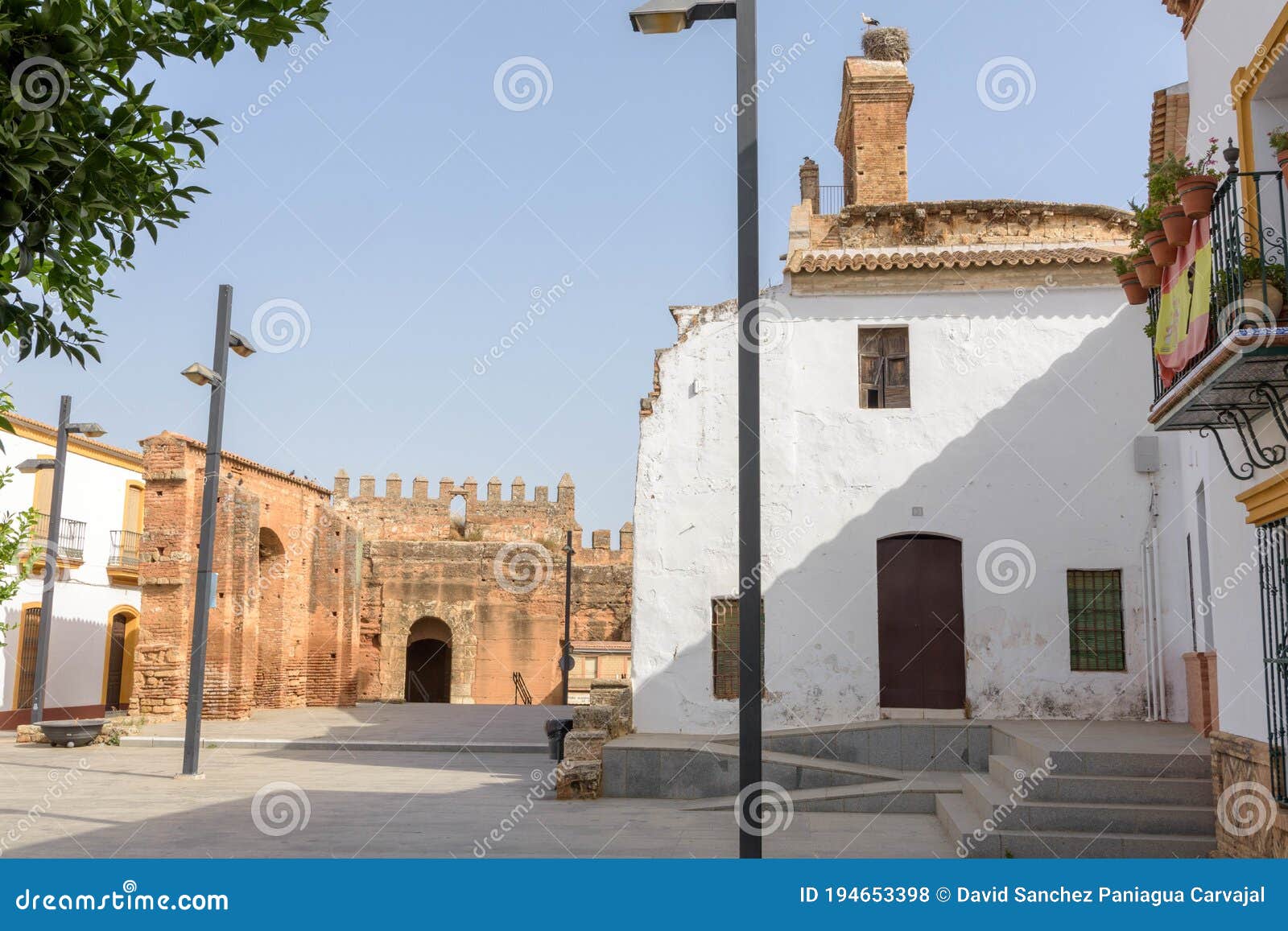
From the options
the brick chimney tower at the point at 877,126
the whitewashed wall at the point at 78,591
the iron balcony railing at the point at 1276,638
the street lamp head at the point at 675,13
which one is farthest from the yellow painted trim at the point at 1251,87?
the whitewashed wall at the point at 78,591

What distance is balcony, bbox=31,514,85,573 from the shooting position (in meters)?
25.7

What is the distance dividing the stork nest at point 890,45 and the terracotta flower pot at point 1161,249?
14.7 meters

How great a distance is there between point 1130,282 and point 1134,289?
52 millimetres

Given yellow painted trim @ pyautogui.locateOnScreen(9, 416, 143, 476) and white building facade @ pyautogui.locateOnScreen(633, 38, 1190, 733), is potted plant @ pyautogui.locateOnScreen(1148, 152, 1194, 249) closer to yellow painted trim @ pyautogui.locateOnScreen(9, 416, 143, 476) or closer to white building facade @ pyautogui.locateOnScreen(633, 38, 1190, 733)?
white building facade @ pyautogui.locateOnScreen(633, 38, 1190, 733)

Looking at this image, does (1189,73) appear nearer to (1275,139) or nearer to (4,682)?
(1275,139)

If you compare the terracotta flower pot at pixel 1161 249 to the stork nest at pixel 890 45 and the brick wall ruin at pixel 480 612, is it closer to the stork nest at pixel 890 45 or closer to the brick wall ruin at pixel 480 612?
the stork nest at pixel 890 45

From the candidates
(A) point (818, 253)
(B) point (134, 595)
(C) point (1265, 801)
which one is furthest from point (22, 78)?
(B) point (134, 595)

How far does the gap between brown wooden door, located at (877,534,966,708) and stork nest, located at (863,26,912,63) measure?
413 inches

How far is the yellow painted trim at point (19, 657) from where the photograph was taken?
24922 millimetres

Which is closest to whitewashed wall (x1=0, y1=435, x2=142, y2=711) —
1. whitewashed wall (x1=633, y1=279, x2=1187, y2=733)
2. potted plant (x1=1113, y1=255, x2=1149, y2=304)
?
whitewashed wall (x1=633, y1=279, x2=1187, y2=733)

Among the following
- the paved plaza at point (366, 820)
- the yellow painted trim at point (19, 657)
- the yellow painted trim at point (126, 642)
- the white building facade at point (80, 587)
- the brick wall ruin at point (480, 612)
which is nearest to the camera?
the paved plaza at point (366, 820)

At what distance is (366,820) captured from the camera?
→ 34.1 ft

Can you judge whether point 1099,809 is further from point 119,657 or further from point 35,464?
point 119,657

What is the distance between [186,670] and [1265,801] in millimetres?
20508
